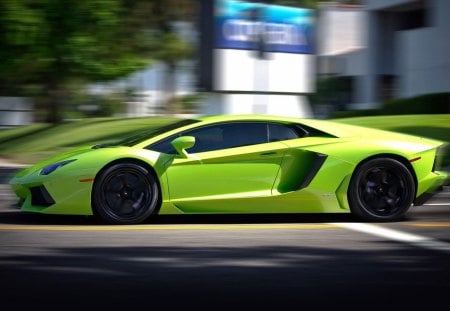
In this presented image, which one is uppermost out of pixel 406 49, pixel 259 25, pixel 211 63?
pixel 259 25

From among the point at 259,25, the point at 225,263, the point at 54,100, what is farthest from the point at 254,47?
the point at 225,263

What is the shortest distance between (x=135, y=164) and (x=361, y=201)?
7.44 feet

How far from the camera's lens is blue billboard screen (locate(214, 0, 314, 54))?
28.6 meters

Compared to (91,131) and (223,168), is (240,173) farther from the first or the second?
(91,131)

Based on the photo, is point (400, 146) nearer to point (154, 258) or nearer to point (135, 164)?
point (135, 164)

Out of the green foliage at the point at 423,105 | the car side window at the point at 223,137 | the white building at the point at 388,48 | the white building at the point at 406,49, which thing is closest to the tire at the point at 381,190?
the car side window at the point at 223,137

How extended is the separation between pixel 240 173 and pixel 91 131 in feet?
55.2

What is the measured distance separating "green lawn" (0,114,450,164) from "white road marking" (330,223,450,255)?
866cm

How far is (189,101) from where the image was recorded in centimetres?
4497

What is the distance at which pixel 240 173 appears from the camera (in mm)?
8523

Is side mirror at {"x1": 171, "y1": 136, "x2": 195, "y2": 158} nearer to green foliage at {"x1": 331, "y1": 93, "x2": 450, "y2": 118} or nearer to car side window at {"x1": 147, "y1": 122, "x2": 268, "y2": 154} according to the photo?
car side window at {"x1": 147, "y1": 122, "x2": 268, "y2": 154}

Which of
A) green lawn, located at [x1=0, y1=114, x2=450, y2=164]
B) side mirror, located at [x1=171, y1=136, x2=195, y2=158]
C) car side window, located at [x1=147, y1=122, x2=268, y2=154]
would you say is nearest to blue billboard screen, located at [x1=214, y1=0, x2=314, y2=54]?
green lawn, located at [x1=0, y1=114, x2=450, y2=164]

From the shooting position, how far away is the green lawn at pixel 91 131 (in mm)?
20203

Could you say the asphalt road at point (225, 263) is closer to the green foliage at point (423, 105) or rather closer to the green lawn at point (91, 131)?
the green lawn at point (91, 131)
